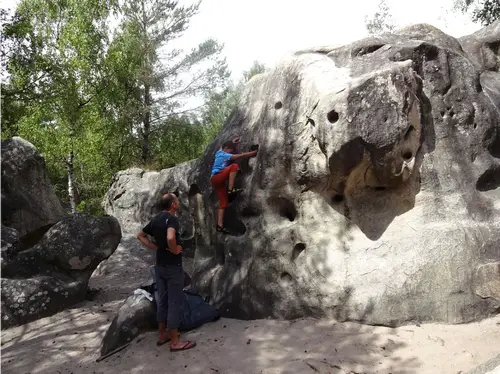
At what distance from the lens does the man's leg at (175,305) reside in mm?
4609

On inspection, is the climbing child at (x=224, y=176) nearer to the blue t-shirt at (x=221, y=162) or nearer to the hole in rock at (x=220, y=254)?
the blue t-shirt at (x=221, y=162)

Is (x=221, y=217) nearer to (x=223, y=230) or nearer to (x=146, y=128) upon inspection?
(x=223, y=230)

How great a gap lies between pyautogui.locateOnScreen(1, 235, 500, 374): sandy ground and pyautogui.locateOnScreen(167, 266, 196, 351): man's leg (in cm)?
10

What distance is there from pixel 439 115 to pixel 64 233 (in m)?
5.72

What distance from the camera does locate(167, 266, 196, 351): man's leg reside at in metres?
4.61

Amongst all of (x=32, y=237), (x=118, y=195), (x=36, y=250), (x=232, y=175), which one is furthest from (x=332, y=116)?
(x=118, y=195)

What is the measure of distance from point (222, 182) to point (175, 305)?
2068 mm

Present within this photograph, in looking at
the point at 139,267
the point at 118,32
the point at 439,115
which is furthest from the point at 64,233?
the point at 118,32

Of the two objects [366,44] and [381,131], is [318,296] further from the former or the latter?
[366,44]

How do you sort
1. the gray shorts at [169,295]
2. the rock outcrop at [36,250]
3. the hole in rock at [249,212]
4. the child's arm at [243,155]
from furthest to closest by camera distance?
the rock outcrop at [36,250]
the child's arm at [243,155]
the hole in rock at [249,212]
the gray shorts at [169,295]

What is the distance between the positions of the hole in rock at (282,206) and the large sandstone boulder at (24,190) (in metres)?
4.78

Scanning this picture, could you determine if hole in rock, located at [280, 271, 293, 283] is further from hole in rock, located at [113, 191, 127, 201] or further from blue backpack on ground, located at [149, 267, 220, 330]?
hole in rock, located at [113, 191, 127, 201]

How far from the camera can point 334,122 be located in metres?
4.91

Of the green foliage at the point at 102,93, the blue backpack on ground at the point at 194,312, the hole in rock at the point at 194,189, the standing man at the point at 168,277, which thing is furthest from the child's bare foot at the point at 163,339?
the green foliage at the point at 102,93
